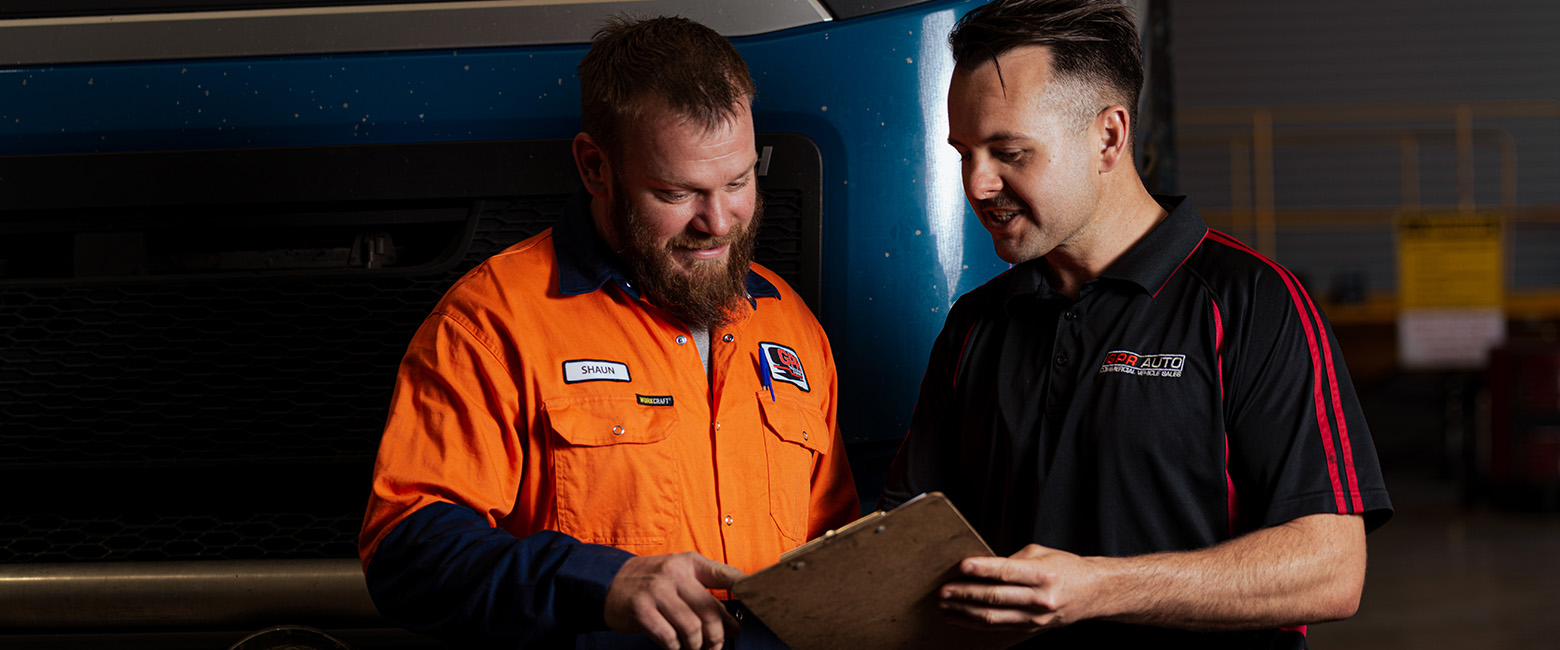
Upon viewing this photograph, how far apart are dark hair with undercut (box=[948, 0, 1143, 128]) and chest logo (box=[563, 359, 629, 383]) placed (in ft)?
2.05

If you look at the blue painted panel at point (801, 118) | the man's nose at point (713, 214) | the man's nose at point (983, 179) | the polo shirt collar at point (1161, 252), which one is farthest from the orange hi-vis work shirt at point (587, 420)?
the polo shirt collar at point (1161, 252)

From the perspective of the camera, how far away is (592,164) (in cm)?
162

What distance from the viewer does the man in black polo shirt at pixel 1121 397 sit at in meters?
1.35

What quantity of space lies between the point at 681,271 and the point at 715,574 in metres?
0.45

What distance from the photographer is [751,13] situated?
1.88 metres

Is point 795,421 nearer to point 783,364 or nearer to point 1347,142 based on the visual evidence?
point 783,364

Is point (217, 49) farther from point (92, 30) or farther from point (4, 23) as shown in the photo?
point (4, 23)

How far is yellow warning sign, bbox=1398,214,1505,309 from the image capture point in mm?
7605

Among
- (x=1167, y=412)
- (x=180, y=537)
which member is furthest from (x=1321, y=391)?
(x=180, y=537)

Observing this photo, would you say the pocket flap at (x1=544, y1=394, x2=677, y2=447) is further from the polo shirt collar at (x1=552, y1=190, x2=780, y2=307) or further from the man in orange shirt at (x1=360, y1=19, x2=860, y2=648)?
the polo shirt collar at (x1=552, y1=190, x2=780, y2=307)

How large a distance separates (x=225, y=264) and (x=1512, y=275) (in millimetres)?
11112

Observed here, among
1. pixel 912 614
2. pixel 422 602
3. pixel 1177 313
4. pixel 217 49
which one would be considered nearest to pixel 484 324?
pixel 422 602

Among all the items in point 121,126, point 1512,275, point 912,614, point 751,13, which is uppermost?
point 751,13

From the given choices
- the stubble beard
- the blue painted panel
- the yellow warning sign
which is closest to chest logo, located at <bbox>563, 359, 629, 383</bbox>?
the stubble beard
